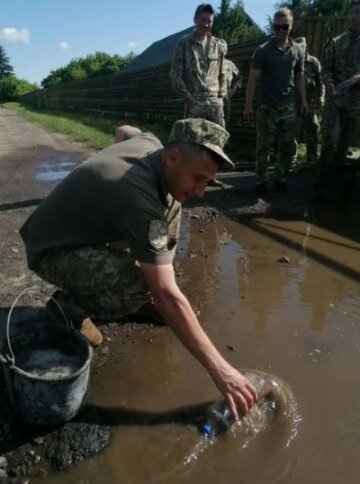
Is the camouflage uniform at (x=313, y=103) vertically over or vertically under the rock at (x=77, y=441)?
over

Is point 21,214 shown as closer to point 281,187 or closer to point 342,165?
point 281,187

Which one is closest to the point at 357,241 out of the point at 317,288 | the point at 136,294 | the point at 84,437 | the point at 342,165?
the point at 317,288

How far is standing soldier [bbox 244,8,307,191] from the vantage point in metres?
5.56

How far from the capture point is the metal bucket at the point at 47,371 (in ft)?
6.43

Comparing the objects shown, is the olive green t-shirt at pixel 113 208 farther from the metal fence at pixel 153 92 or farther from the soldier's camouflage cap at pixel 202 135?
the metal fence at pixel 153 92

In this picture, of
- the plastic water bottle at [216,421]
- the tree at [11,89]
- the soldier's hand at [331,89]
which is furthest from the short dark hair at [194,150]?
the tree at [11,89]

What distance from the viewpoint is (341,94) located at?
577cm

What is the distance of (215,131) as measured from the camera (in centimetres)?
203

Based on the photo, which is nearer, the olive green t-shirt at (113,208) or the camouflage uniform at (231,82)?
the olive green t-shirt at (113,208)

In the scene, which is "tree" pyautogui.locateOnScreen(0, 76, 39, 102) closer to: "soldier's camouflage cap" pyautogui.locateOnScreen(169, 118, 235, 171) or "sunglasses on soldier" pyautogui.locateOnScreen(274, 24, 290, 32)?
"sunglasses on soldier" pyautogui.locateOnScreen(274, 24, 290, 32)

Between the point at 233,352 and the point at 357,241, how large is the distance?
226 centimetres

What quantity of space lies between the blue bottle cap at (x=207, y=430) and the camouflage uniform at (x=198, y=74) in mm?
4660

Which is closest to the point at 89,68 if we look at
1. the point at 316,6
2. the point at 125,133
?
the point at 316,6

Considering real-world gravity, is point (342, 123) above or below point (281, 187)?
above
